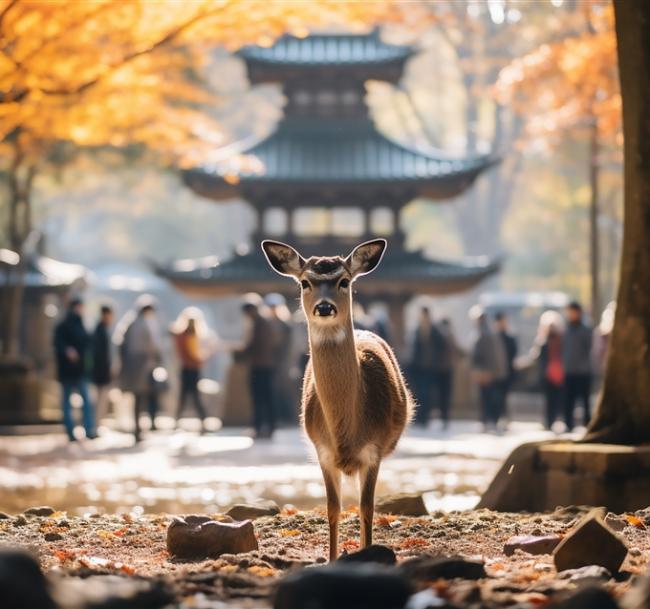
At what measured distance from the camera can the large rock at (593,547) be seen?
7.98 m

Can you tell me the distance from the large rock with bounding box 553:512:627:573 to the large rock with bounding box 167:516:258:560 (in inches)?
83.5

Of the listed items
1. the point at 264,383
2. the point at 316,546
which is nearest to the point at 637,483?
the point at 316,546

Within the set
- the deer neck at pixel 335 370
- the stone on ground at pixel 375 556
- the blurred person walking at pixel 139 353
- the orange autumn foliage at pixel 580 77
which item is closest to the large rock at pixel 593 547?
the stone on ground at pixel 375 556

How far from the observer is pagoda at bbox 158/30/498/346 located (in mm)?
35531

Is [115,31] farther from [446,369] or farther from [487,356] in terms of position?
[446,369]

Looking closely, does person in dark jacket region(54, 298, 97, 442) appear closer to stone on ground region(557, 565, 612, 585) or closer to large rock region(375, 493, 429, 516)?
large rock region(375, 493, 429, 516)

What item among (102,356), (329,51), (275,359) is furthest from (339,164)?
(102,356)

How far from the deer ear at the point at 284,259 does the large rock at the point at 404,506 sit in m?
3.26

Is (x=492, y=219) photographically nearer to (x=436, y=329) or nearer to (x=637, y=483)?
(x=436, y=329)

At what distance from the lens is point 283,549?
9273 mm

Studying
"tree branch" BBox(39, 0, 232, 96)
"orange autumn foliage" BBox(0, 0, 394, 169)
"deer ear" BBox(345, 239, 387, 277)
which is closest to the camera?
"deer ear" BBox(345, 239, 387, 277)

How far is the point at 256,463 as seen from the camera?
19.4 meters

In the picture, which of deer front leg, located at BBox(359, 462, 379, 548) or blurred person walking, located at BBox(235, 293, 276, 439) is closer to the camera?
deer front leg, located at BBox(359, 462, 379, 548)

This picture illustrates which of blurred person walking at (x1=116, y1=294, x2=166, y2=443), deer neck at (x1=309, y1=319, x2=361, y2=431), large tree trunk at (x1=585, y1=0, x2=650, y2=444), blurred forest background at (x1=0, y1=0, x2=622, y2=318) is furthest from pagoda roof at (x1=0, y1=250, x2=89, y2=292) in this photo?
deer neck at (x1=309, y1=319, x2=361, y2=431)
